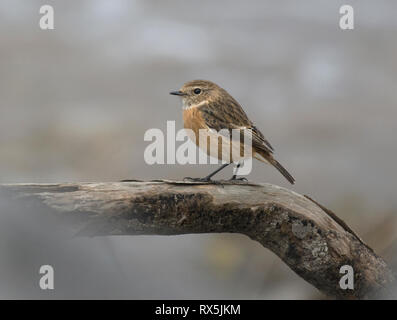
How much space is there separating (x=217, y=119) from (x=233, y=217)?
0.80 metres

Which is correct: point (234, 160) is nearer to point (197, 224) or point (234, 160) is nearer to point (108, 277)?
point (197, 224)

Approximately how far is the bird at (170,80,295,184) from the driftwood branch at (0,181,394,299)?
0.31m

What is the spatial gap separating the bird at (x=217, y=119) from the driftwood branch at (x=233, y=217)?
0.31 metres

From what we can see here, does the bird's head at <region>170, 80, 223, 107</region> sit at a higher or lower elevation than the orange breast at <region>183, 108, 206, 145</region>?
higher

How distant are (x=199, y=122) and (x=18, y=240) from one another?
1.45 metres

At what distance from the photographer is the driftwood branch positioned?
3070 mm

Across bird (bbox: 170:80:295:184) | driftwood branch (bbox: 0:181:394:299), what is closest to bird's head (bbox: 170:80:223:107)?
bird (bbox: 170:80:295:184)

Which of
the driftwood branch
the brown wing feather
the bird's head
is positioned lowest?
the driftwood branch

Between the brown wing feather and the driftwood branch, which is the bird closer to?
the brown wing feather

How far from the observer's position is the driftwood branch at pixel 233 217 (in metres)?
3.07

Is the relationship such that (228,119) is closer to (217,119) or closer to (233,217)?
(217,119)

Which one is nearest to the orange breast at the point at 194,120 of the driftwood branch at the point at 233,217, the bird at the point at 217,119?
the bird at the point at 217,119

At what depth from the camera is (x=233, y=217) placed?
10.6 feet

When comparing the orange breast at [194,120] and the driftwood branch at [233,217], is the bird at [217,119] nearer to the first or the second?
the orange breast at [194,120]
